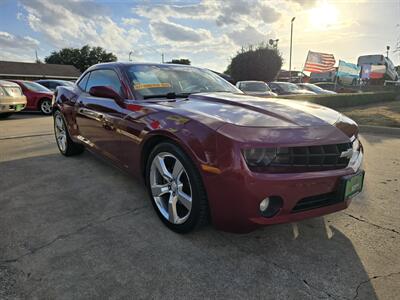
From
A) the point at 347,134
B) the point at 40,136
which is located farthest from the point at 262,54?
the point at 347,134

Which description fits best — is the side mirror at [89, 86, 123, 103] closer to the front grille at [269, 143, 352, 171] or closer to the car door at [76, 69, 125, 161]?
the car door at [76, 69, 125, 161]

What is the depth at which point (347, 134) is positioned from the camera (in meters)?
2.41

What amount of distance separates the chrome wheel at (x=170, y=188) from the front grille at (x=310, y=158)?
71 cm

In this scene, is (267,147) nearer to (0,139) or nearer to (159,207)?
(159,207)

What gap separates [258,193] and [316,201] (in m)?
0.51

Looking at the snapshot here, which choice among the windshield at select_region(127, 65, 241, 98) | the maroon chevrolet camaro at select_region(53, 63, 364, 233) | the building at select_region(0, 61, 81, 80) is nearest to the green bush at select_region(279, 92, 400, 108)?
the windshield at select_region(127, 65, 241, 98)

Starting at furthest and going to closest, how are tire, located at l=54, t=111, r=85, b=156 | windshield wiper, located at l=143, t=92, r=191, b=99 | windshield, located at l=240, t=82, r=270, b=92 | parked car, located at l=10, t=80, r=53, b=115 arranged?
1. windshield, located at l=240, t=82, r=270, b=92
2. parked car, located at l=10, t=80, r=53, b=115
3. tire, located at l=54, t=111, r=85, b=156
4. windshield wiper, located at l=143, t=92, r=191, b=99

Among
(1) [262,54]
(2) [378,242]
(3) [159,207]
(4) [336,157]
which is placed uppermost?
(1) [262,54]

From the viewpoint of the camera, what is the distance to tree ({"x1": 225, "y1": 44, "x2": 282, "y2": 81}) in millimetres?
29828

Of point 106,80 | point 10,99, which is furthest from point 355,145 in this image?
point 10,99

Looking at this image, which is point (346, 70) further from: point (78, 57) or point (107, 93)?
point (78, 57)

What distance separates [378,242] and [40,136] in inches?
261

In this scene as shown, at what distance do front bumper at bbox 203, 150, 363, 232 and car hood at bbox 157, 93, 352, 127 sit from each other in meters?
0.39

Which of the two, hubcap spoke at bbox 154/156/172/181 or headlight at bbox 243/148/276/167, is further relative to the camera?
hubcap spoke at bbox 154/156/172/181
